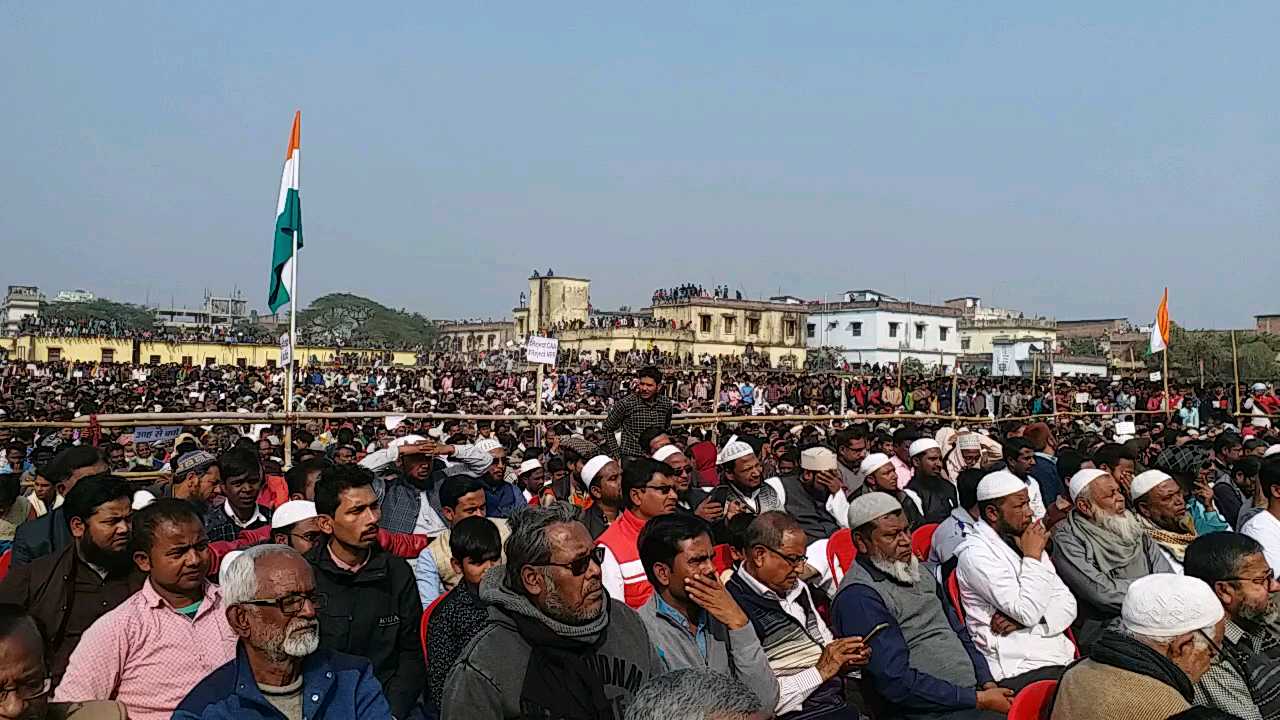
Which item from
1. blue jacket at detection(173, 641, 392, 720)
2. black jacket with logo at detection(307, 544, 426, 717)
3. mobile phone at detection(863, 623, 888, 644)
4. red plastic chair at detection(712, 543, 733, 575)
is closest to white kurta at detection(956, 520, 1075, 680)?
mobile phone at detection(863, 623, 888, 644)

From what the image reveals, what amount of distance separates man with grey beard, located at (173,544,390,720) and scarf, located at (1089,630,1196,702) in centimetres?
244

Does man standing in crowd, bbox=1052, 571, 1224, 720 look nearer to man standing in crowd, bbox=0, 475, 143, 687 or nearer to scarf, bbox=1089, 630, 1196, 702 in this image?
scarf, bbox=1089, 630, 1196, 702

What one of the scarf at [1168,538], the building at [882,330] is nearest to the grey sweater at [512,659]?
the scarf at [1168,538]

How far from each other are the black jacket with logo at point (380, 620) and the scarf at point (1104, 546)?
3.63 m

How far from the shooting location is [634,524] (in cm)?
612

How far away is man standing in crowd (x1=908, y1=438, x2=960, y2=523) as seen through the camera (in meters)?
9.21

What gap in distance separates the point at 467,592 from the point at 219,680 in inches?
50.3

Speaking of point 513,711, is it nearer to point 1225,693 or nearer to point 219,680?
point 219,680

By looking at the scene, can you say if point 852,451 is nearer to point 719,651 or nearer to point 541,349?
point 541,349

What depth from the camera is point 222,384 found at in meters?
34.0

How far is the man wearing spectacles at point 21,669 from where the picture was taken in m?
3.11

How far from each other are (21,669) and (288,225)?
9286 mm

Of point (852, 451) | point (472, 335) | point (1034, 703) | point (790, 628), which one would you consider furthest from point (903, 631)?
point (472, 335)

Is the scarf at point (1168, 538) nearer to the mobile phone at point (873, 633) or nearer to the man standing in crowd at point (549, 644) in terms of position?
A: the mobile phone at point (873, 633)
